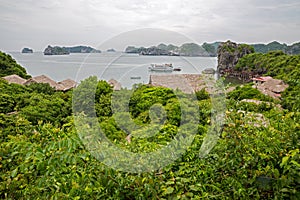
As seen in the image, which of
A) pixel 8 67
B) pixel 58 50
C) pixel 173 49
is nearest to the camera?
pixel 173 49

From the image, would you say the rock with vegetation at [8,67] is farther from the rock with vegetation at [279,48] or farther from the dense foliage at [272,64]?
the rock with vegetation at [279,48]

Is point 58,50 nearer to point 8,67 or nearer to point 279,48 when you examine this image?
point 8,67

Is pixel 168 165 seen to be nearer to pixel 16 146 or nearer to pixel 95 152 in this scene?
pixel 95 152

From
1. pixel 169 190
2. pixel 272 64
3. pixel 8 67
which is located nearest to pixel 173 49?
pixel 169 190

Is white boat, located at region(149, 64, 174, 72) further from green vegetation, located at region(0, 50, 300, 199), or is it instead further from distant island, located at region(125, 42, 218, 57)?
green vegetation, located at region(0, 50, 300, 199)

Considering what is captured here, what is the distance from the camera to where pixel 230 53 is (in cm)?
2819

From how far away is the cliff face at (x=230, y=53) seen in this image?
27859 millimetres

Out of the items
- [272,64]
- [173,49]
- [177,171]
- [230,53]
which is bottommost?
[272,64]

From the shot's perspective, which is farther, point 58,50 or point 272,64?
point 272,64

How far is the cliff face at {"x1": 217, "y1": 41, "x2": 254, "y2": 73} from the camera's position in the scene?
2786 centimetres

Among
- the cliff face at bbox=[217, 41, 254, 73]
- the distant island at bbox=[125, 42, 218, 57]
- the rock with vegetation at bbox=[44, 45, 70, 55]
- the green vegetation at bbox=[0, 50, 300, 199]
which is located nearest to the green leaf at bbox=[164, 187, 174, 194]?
the green vegetation at bbox=[0, 50, 300, 199]

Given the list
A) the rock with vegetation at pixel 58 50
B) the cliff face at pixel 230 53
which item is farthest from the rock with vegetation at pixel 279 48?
the rock with vegetation at pixel 58 50

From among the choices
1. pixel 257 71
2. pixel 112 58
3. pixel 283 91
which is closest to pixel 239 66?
pixel 257 71

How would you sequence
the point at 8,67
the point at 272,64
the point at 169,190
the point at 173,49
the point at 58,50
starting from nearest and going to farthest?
the point at 169,190 < the point at 173,49 < the point at 58,50 < the point at 8,67 < the point at 272,64
